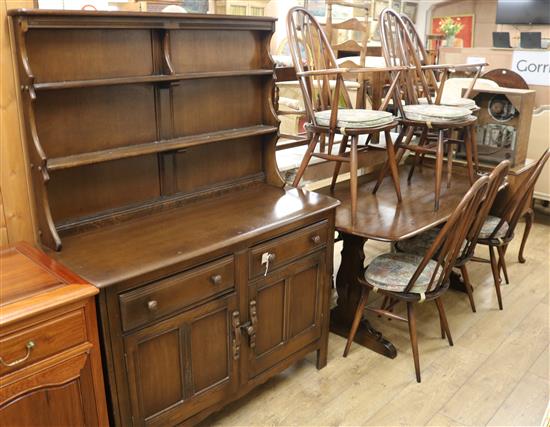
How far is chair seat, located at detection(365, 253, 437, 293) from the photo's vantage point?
239cm

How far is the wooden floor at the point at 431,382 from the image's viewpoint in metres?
2.18

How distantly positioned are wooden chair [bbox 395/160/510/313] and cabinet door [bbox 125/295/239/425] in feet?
4.20

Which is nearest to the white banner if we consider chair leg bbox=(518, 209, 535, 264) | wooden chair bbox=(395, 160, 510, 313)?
chair leg bbox=(518, 209, 535, 264)

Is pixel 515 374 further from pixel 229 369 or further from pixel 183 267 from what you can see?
pixel 183 267

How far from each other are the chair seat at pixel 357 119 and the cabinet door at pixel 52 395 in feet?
4.98

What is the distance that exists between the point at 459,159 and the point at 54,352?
Answer: 3.14m

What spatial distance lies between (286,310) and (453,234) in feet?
2.60

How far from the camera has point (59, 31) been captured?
1.68 meters

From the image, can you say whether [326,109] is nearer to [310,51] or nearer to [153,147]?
[310,51]

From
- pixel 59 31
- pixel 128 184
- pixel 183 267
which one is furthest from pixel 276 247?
pixel 59 31

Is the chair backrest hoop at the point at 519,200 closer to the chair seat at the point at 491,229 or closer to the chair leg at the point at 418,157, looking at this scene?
the chair seat at the point at 491,229

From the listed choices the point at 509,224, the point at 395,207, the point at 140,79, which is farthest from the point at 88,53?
the point at 509,224

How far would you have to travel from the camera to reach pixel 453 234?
2295mm

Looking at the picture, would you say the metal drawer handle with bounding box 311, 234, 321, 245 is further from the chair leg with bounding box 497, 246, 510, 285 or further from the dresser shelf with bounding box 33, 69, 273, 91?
the chair leg with bounding box 497, 246, 510, 285
